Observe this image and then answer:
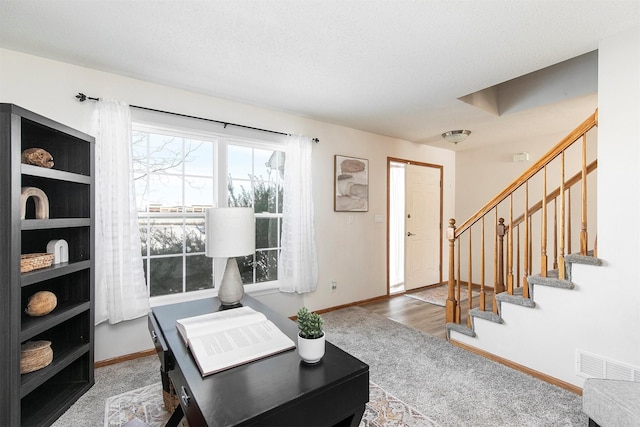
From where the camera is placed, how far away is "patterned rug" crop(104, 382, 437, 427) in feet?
5.98

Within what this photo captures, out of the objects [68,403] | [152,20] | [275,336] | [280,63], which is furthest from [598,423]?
[152,20]

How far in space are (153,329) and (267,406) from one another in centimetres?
107

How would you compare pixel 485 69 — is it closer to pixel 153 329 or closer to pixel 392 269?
pixel 153 329

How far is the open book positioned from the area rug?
3322 millimetres

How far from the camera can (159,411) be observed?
192 centimetres

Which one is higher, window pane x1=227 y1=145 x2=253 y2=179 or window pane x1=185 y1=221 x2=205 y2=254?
window pane x1=227 y1=145 x2=253 y2=179

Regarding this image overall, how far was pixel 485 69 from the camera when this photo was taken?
95.3 inches

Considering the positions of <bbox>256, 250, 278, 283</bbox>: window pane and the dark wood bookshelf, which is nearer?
the dark wood bookshelf

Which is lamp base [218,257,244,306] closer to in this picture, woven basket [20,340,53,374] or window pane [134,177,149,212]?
woven basket [20,340,53,374]

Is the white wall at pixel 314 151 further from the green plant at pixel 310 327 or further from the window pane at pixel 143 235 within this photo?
the green plant at pixel 310 327

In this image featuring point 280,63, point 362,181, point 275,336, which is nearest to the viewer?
point 275,336

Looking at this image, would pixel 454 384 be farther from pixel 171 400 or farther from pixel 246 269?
pixel 246 269

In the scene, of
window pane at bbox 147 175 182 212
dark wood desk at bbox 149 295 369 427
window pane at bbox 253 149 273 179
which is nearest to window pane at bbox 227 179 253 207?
window pane at bbox 253 149 273 179

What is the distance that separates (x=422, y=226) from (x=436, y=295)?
3.54 ft
